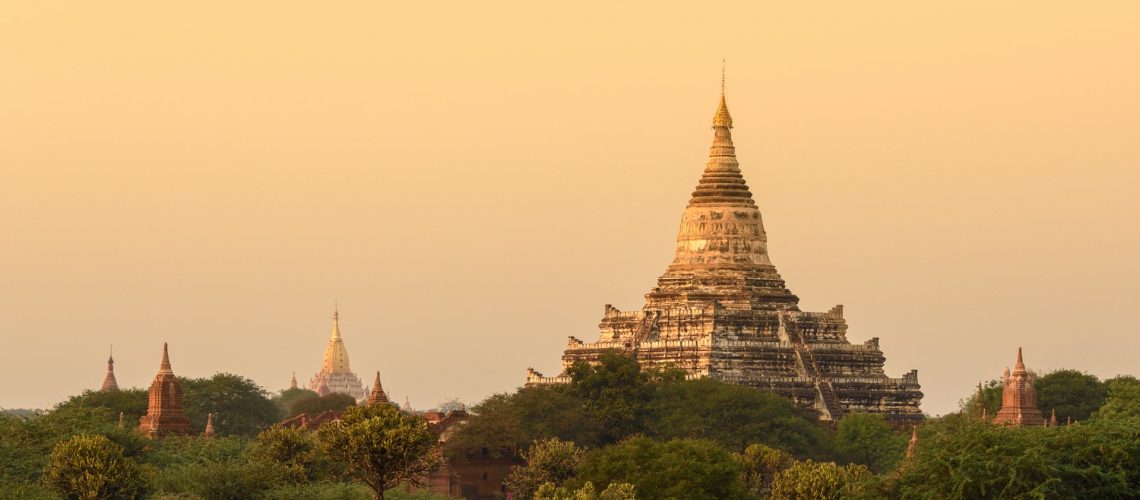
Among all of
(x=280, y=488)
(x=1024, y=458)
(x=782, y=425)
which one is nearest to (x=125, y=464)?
(x=280, y=488)

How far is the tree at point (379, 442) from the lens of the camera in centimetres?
8800

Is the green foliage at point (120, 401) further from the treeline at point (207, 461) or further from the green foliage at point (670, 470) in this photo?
the green foliage at point (670, 470)

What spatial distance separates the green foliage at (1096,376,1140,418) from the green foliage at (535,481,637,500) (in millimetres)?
21504

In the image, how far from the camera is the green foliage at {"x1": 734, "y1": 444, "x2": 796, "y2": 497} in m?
109

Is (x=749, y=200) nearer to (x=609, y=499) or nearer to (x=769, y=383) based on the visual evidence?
(x=769, y=383)

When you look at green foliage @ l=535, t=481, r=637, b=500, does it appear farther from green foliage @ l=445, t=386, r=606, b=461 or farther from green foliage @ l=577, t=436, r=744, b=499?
green foliage @ l=445, t=386, r=606, b=461

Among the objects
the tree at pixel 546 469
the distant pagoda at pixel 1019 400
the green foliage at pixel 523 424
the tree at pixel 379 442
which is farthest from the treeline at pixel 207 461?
the distant pagoda at pixel 1019 400

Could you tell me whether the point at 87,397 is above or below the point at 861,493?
above

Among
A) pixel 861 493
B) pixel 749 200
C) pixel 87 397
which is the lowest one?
pixel 861 493

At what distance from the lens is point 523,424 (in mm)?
121875

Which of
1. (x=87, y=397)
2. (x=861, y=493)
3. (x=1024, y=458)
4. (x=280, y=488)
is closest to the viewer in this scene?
(x=1024, y=458)

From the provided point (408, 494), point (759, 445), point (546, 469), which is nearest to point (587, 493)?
point (408, 494)

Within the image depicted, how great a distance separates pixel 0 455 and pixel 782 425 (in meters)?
37.1

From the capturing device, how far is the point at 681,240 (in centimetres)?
15750
